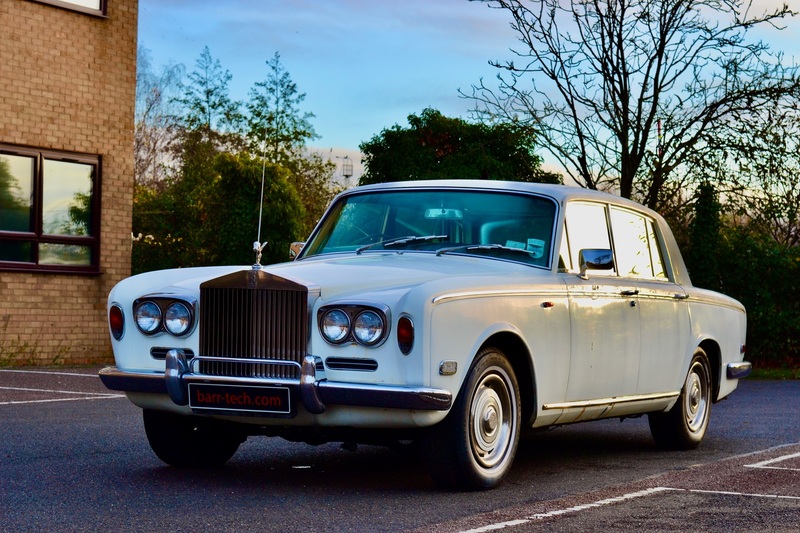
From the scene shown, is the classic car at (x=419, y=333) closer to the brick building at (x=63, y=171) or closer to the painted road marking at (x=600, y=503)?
the painted road marking at (x=600, y=503)

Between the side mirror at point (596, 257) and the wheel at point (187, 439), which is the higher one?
the side mirror at point (596, 257)

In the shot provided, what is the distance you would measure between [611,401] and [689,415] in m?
1.51

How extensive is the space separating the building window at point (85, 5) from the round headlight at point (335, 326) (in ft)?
43.1

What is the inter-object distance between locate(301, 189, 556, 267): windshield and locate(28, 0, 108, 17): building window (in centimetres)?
1152

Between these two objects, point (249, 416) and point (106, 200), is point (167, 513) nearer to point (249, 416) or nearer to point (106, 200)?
point (249, 416)

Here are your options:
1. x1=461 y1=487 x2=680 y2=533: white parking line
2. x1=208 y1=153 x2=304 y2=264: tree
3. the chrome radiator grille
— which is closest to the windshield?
the chrome radiator grille

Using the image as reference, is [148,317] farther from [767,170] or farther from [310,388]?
[767,170]

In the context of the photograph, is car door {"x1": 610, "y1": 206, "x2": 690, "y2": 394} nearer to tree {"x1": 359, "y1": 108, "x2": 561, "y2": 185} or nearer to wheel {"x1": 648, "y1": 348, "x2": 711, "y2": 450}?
wheel {"x1": 648, "y1": 348, "x2": 711, "y2": 450}

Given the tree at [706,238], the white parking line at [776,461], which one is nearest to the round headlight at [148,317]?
the white parking line at [776,461]

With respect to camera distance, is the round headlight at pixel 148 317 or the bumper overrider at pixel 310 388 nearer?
the bumper overrider at pixel 310 388

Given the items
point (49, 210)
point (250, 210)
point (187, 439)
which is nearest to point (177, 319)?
point (187, 439)

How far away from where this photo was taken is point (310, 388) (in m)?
6.48

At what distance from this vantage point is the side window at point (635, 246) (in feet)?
29.6

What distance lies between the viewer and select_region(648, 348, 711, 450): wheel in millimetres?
9422
